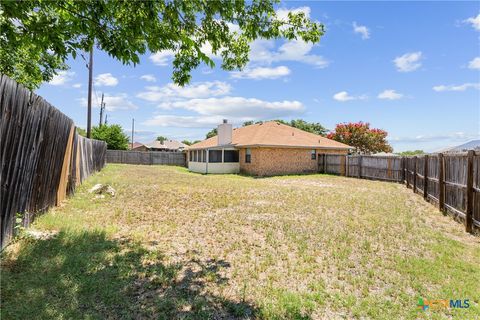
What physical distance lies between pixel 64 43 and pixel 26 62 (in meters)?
6.86

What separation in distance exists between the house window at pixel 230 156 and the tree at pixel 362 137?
52.0 feet

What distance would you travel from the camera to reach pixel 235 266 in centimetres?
462

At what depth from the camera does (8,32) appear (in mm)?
4234

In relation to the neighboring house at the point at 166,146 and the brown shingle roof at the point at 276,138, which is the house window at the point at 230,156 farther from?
the neighboring house at the point at 166,146

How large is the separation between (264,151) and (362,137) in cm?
1715

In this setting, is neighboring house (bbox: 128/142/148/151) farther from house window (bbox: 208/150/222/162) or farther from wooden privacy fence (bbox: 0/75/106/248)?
wooden privacy fence (bbox: 0/75/106/248)

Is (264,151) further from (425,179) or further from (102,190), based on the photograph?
(102,190)

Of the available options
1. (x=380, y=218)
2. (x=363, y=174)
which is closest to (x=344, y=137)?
(x=363, y=174)

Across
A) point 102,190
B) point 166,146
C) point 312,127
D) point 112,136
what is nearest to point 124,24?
point 102,190

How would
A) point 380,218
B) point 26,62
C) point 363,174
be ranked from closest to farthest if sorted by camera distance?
point 380,218 → point 26,62 → point 363,174

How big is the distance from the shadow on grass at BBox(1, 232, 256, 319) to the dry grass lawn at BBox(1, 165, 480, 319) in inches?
0.6

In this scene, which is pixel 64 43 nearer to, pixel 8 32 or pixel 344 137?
pixel 8 32

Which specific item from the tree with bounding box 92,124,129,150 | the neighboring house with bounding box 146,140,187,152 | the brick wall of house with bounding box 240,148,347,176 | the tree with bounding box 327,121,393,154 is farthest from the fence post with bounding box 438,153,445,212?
the neighboring house with bounding box 146,140,187,152

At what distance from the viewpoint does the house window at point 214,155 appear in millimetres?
25312
